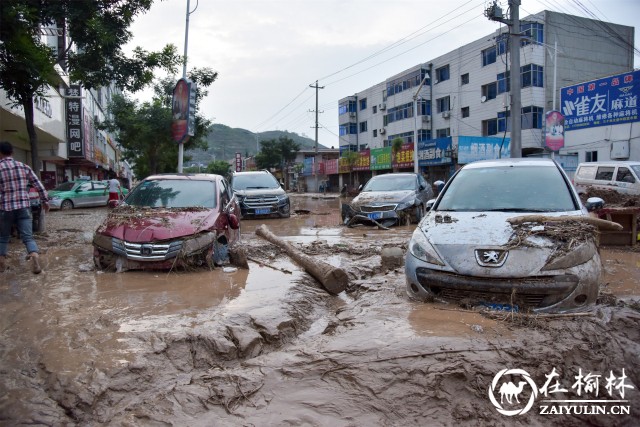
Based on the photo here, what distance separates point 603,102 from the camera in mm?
17906

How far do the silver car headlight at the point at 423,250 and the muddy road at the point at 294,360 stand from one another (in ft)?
1.39

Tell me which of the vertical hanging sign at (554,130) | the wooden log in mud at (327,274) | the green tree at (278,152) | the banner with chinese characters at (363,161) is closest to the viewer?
the wooden log in mud at (327,274)

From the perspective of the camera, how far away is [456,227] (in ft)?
14.0

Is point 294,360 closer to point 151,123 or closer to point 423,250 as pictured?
point 423,250

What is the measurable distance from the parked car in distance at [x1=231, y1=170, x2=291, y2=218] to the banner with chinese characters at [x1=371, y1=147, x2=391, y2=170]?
25487 millimetres

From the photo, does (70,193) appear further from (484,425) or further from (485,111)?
(485,111)

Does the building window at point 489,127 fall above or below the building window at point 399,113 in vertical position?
below

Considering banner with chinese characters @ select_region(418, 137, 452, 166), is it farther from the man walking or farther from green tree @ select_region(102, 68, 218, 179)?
the man walking

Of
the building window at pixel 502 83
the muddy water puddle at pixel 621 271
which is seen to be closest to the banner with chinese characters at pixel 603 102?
the muddy water puddle at pixel 621 271

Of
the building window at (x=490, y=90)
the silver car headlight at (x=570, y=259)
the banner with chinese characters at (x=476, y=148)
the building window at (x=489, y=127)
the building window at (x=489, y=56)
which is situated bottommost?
the silver car headlight at (x=570, y=259)

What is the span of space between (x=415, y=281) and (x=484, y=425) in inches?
67.2

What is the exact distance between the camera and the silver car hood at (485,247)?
3.70 meters

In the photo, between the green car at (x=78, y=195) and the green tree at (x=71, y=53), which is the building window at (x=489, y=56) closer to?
the green tree at (x=71, y=53)

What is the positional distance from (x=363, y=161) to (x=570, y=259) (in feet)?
132
